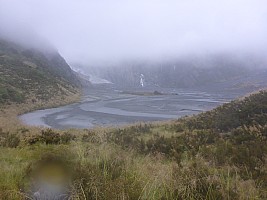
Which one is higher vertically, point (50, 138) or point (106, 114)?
point (50, 138)

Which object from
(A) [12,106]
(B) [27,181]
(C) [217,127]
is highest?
(B) [27,181]

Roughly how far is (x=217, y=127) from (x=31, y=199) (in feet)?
49.3

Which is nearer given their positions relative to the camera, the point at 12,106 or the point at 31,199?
the point at 31,199

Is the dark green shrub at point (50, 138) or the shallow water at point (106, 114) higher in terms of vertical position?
the dark green shrub at point (50, 138)

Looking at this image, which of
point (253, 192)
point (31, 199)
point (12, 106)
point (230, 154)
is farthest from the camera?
point (12, 106)

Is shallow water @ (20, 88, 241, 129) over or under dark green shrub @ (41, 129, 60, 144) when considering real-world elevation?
under

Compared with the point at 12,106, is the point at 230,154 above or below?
above

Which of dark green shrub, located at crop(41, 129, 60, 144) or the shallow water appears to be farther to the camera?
the shallow water

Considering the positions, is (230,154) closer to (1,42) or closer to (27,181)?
(27,181)

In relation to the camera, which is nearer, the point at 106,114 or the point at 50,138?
the point at 50,138

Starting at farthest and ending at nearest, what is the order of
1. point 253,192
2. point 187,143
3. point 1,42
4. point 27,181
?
point 1,42 → point 187,143 → point 27,181 → point 253,192

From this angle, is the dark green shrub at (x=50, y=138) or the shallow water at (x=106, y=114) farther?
the shallow water at (x=106, y=114)

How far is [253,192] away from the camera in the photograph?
5.39 m

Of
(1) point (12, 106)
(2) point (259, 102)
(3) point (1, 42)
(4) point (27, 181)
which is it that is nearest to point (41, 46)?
(3) point (1, 42)
